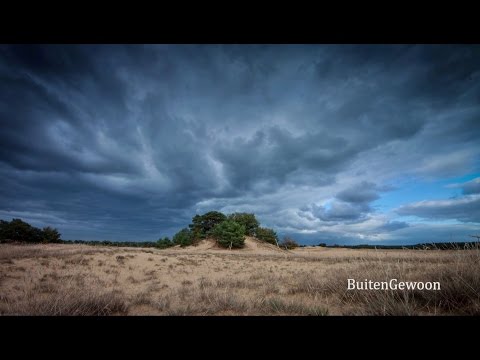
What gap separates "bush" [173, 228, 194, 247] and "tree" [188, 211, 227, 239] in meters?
2.54

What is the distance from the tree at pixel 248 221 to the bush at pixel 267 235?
1064 millimetres

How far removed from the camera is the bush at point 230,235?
1364 inches

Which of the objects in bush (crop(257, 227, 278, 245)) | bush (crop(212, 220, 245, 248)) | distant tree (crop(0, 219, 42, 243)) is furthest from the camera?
bush (crop(257, 227, 278, 245))

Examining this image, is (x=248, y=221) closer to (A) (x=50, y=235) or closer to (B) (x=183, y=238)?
(B) (x=183, y=238)

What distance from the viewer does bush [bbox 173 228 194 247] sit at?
39188 mm

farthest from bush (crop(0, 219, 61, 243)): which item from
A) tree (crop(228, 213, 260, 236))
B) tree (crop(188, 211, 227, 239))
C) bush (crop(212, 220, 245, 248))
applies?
tree (crop(228, 213, 260, 236))

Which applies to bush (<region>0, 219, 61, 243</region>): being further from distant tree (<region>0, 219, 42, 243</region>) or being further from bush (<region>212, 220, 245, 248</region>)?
bush (<region>212, 220, 245, 248</region>)
